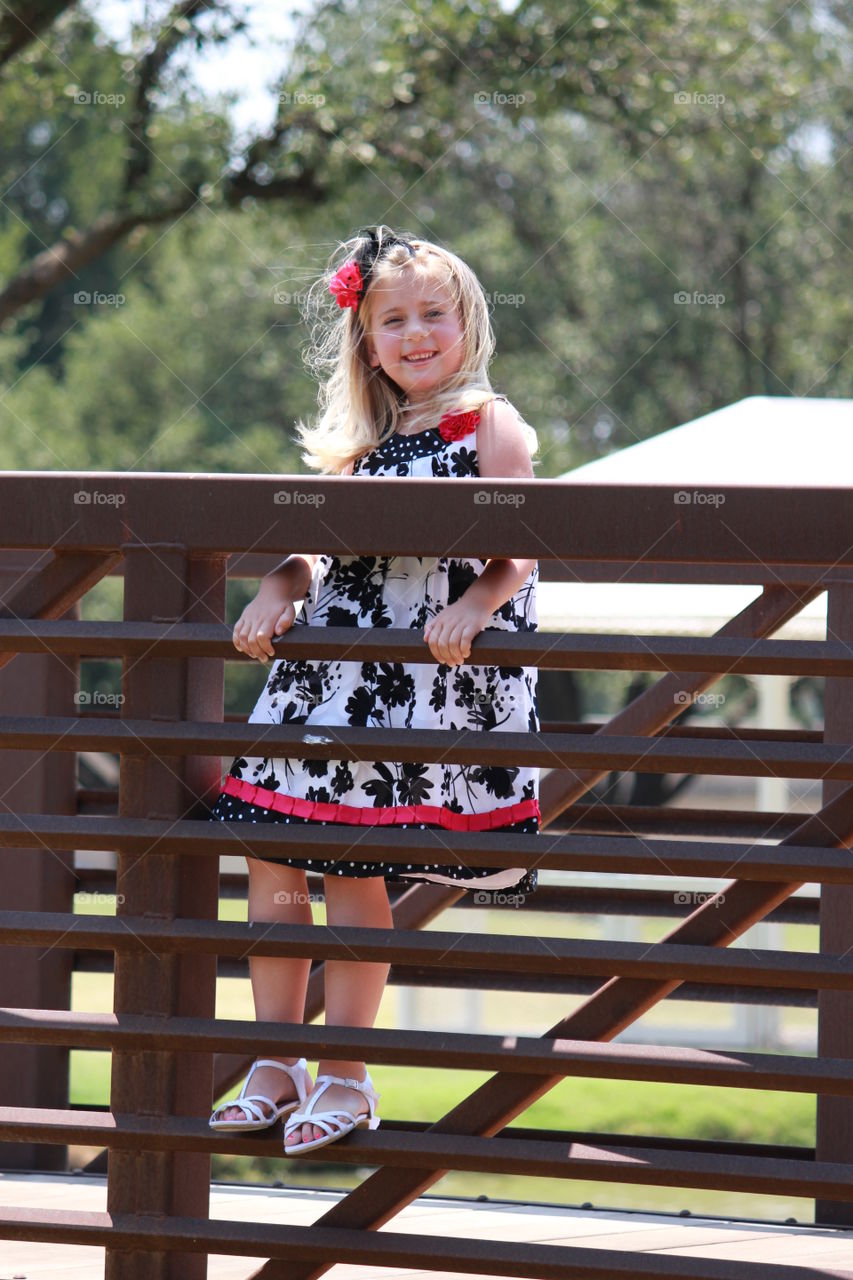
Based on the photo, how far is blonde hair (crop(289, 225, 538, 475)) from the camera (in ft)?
9.00

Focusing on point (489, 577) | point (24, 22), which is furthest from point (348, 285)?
point (24, 22)

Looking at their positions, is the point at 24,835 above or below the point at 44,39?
below

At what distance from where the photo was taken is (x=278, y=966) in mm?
2377

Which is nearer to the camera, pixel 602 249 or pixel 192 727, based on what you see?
pixel 192 727

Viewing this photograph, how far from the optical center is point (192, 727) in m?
2.21

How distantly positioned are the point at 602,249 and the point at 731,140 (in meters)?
5.89

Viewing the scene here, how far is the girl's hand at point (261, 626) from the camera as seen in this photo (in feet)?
7.11

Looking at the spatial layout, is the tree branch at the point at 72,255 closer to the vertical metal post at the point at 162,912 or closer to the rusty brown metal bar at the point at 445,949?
the vertical metal post at the point at 162,912

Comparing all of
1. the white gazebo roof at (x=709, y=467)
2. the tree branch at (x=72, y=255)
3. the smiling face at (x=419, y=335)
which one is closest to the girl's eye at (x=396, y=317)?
the smiling face at (x=419, y=335)

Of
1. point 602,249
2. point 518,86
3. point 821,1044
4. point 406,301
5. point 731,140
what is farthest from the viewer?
point 602,249

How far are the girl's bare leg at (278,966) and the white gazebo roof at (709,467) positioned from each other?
9.10ft

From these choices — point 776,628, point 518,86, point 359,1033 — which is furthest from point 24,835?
point 518,86

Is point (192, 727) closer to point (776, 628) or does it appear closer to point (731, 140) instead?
point (776, 628)

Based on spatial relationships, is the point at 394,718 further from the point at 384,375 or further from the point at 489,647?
the point at 384,375
